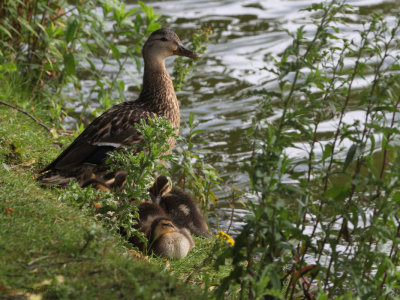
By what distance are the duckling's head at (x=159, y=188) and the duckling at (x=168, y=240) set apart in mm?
595

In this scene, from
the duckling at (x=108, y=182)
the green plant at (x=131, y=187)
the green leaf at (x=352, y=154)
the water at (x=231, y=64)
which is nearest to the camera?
the green leaf at (x=352, y=154)

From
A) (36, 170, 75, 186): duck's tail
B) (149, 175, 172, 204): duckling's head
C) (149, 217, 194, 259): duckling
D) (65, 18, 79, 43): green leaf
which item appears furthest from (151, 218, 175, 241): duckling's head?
(65, 18, 79, 43): green leaf

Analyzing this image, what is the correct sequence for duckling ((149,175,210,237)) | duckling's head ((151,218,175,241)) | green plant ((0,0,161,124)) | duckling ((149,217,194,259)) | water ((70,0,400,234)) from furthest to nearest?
water ((70,0,400,234)) < green plant ((0,0,161,124)) < duckling ((149,175,210,237)) < duckling's head ((151,218,175,241)) < duckling ((149,217,194,259))

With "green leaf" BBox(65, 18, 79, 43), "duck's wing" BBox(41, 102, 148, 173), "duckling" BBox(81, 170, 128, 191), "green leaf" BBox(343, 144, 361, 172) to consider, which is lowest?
"duckling" BBox(81, 170, 128, 191)

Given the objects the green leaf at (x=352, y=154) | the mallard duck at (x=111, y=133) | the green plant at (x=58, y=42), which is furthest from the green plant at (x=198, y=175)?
the green leaf at (x=352, y=154)

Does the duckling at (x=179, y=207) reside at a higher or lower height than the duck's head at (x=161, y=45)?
lower

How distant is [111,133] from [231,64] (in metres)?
4.81

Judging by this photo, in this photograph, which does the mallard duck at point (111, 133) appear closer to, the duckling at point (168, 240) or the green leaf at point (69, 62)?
the duckling at point (168, 240)

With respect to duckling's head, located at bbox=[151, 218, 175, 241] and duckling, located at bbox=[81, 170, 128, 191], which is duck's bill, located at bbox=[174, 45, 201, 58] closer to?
duckling, located at bbox=[81, 170, 128, 191]

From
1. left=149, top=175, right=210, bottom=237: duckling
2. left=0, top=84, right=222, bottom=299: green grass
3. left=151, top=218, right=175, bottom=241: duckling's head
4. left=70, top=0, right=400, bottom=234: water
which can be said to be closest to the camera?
left=0, top=84, right=222, bottom=299: green grass

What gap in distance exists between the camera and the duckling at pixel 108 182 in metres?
5.31

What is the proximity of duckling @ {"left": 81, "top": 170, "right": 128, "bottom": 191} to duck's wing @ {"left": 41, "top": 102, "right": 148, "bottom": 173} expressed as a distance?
0.15 meters

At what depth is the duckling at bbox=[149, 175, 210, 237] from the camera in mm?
5727

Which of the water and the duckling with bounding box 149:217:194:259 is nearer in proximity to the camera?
the duckling with bounding box 149:217:194:259
